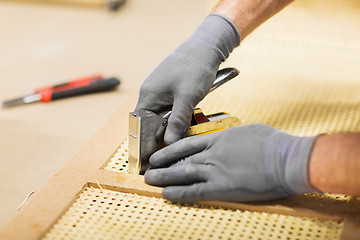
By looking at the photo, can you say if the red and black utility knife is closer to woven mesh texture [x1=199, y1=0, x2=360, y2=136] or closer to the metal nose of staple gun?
woven mesh texture [x1=199, y1=0, x2=360, y2=136]

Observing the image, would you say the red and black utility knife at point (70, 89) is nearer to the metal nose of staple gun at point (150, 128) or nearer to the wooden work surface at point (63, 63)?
the wooden work surface at point (63, 63)

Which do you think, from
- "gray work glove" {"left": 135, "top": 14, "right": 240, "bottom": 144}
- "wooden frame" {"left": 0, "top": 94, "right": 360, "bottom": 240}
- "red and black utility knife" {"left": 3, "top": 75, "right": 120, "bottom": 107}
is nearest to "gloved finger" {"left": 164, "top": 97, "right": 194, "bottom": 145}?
"gray work glove" {"left": 135, "top": 14, "right": 240, "bottom": 144}

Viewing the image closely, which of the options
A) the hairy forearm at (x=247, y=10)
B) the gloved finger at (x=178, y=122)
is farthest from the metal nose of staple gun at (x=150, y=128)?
the hairy forearm at (x=247, y=10)

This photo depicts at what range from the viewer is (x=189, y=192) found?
0.85m

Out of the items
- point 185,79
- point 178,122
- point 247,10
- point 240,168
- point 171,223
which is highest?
point 247,10

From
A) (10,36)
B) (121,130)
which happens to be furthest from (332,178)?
(10,36)

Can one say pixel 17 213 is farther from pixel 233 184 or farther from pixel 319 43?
pixel 319 43

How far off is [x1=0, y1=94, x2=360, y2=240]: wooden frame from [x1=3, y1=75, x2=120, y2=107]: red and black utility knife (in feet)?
1.52

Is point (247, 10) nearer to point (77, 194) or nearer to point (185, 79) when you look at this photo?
point (185, 79)

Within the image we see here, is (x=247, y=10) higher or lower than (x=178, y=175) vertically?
higher

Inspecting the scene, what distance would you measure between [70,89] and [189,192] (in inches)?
30.4

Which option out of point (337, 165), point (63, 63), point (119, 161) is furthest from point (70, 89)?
point (337, 165)

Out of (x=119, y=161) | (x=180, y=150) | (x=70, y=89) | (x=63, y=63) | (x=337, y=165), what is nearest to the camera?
(x=337, y=165)

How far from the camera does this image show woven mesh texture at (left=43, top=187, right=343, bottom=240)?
808 millimetres
